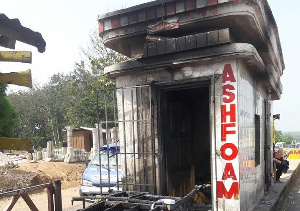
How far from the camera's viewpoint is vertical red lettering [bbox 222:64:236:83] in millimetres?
4336

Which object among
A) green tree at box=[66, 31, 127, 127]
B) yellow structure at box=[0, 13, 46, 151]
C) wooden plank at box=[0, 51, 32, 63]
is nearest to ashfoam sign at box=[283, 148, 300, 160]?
green tree at box=[66, 31, 127, 127]

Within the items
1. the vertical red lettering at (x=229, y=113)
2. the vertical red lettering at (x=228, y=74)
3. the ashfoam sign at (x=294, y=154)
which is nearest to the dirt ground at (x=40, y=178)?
the vertical red lettering at (x=229, y=113)

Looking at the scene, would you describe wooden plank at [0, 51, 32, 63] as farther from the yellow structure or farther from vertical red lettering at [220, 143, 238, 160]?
vertical red lettering at [220, 143, 238, 160]

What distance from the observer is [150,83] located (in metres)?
4.88

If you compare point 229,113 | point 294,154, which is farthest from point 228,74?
point 294,154

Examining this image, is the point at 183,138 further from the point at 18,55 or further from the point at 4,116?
the point at 4,116

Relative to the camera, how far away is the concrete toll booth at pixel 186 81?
4.35 m

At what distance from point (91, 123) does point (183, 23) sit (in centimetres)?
2280

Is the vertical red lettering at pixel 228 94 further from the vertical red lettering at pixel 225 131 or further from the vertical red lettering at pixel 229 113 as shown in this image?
the vertical red lettering at pixel 225 131

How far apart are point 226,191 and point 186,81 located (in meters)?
1.84

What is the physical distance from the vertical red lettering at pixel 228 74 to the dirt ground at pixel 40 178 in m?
8.04

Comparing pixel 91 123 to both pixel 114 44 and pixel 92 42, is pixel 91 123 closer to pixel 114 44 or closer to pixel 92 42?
pixel 92 42

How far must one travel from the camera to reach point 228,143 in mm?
4348

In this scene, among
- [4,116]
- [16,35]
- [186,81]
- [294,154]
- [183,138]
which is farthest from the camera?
[294,154]
